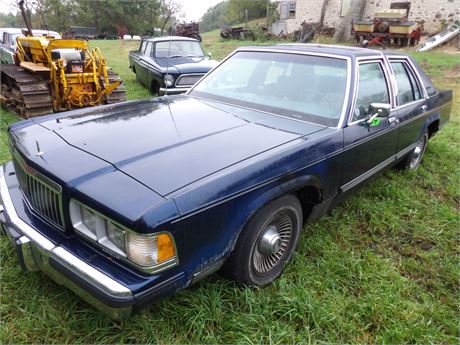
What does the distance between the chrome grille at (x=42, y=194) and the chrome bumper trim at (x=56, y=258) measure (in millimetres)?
107

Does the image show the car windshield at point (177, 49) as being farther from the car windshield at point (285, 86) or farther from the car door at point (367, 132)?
the car door at point (367, 132)

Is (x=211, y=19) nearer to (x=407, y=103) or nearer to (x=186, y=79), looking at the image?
(x=186, y=79)

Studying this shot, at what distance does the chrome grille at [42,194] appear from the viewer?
1939mm

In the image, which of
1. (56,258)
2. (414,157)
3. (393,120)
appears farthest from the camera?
(414,157)

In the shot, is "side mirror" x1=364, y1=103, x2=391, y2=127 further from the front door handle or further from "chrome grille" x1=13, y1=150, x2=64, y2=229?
"chrome grille" x1=13, y1=150, x2=64, y2=229

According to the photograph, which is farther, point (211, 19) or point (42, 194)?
point (211, 19)

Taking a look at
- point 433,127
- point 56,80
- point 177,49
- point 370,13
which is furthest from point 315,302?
point 370,13

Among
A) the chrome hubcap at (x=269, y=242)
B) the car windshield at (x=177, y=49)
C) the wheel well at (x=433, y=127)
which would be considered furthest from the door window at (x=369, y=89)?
the car windshield at (x=177, y=49)

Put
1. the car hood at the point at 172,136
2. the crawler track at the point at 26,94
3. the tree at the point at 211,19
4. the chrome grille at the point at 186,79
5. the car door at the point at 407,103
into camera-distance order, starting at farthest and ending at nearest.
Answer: the tree at the point at 211,19
the chrome grille at the point at 186,79
the crawler track at the point at 26,94
the car door at the point at 407,103
the car hood at the point at 172,136

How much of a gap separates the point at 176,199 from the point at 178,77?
629 cm

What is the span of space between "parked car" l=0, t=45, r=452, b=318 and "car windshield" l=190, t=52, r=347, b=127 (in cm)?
1

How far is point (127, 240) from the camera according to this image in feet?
5.62

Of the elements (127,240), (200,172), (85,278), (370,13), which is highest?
(370,13)

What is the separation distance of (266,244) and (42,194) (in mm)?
1395
